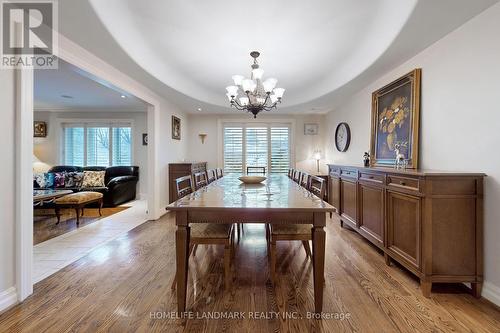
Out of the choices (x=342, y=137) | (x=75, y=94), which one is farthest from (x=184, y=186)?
(x=75, y=94)

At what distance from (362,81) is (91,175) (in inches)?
234

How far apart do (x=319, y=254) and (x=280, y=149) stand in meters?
4.59

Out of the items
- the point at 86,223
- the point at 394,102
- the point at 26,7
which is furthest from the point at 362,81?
the point at 86,223

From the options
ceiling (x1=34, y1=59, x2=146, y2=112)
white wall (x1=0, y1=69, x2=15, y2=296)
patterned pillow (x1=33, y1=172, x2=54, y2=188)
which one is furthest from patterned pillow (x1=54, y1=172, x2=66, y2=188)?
white wall (x1=0, y1=69, x2=15, y2=296)

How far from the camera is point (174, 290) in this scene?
6.23 feet

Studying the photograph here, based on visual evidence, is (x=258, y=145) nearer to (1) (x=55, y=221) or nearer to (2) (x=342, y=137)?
(2) (x=342, y=137)

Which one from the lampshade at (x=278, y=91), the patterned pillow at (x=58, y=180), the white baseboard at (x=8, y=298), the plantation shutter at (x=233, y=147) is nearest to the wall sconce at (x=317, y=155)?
the plantation shutter at (x=233, y=147)

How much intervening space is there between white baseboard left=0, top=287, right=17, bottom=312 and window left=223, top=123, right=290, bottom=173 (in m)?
4.65

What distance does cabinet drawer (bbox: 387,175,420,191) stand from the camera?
1.94 m

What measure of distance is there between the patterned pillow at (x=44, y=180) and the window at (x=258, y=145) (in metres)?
3.94

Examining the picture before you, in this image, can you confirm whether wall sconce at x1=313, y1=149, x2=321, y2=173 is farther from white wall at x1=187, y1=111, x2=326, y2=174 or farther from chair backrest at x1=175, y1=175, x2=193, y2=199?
chair backrest at x1=175, y1=175, x2=193, y2=199

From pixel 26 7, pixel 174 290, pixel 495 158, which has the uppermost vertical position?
pixel 26 7

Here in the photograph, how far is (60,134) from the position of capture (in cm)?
605

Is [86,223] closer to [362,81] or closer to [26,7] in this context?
[26,7]
